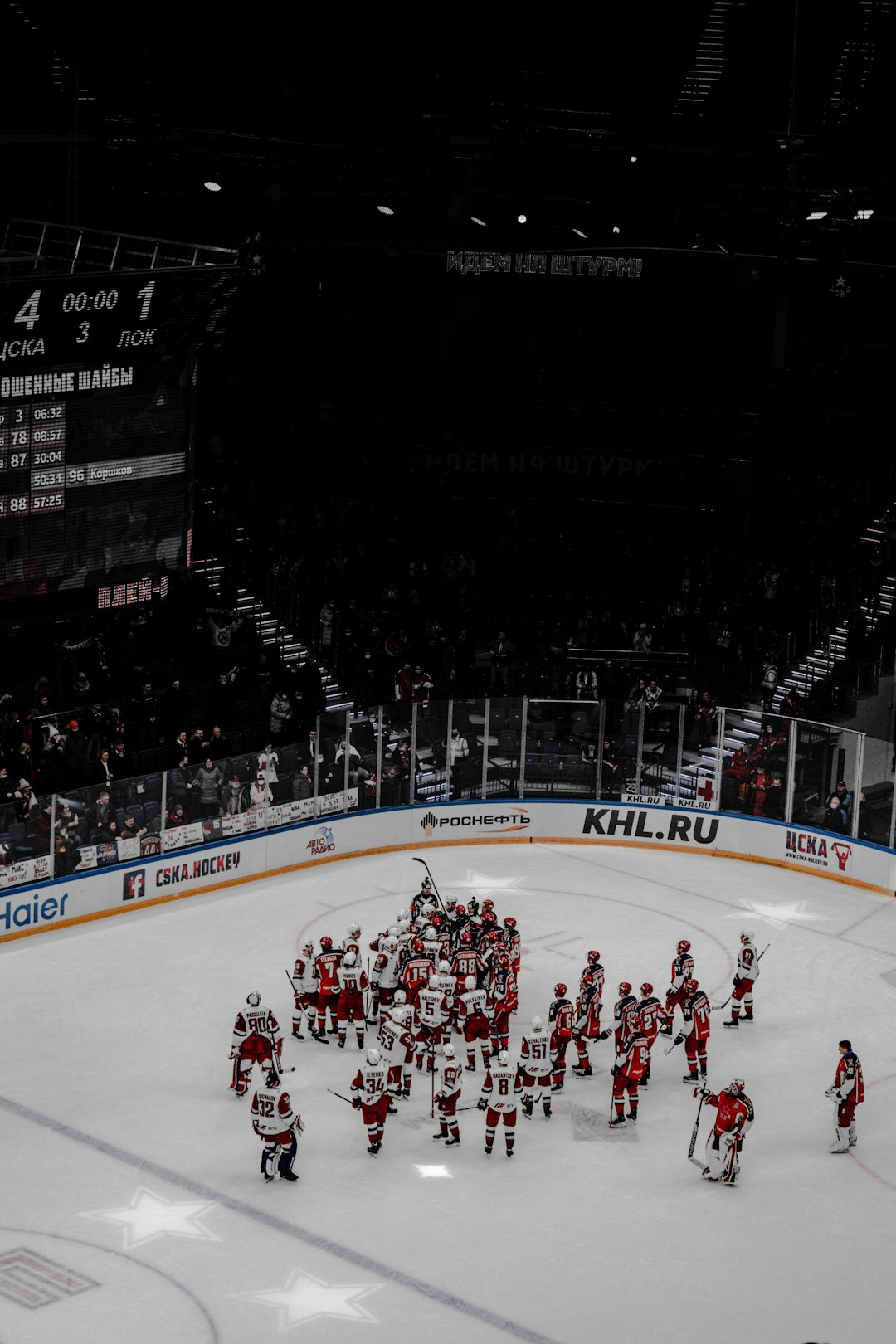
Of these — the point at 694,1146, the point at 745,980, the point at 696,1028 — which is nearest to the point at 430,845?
the point at 745,980

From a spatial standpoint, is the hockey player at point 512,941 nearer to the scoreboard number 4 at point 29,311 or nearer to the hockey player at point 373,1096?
the hockey player at point 373,1096

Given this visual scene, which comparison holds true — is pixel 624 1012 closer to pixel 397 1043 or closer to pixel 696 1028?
pixel 696 1028

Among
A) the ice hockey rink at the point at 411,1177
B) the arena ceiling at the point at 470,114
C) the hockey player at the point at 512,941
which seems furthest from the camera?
the arena ceiling at the point at 470,114

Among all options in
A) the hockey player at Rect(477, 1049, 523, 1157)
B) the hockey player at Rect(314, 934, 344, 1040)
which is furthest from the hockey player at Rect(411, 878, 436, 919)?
the hockey player at Rect(477, 1049, 523, 1157)

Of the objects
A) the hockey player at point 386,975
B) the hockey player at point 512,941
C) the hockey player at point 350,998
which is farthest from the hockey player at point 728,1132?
the hockey player at point 350,998

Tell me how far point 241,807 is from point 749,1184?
393 inches

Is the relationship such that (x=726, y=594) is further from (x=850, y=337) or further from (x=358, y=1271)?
(x=358, y=1271)

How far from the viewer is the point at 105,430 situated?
67.6ft

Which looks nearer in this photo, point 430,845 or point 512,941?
point 512,941

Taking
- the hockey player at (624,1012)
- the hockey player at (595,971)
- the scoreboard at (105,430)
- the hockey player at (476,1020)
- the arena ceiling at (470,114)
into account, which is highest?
the arena ceiling at (470,114)

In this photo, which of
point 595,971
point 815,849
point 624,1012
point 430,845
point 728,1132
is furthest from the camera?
point 430,845

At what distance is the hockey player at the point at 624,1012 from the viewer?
17578 mm

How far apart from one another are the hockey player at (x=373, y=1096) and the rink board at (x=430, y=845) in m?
6.91

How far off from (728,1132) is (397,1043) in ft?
11.0
